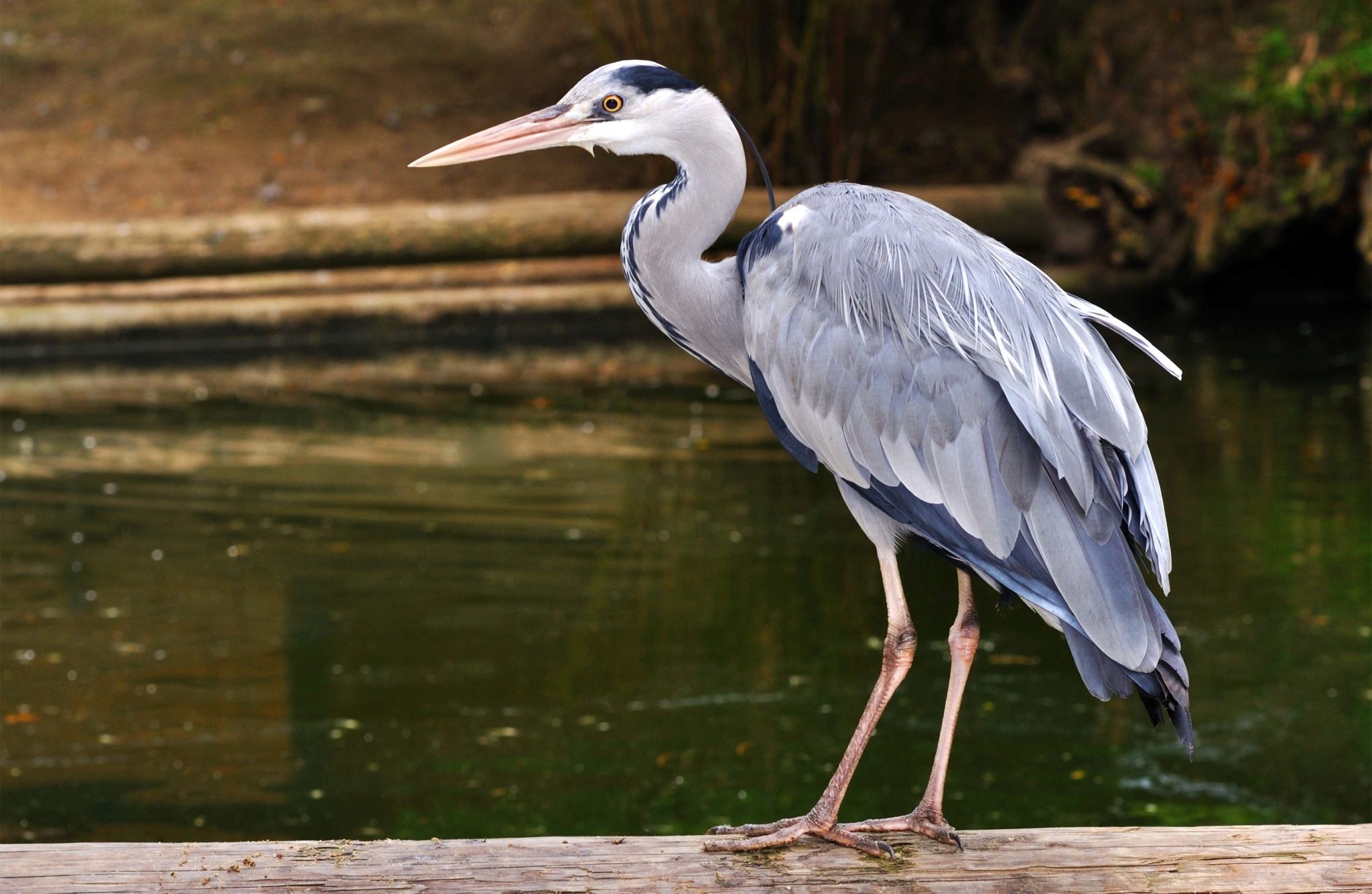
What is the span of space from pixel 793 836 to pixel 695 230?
1149mm

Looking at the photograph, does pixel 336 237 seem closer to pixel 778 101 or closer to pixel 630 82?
pixel 778 101

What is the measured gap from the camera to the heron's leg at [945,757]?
9.18 feet

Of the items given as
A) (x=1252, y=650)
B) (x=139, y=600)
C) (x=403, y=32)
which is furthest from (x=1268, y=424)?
(x=403, y=32)

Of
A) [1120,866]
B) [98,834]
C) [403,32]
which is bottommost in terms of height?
[98,834]

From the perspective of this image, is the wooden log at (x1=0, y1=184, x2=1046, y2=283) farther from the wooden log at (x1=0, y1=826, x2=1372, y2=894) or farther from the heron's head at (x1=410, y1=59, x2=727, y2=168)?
the wooden log at (x1=0, y1=826, x2=1372, y2=894)

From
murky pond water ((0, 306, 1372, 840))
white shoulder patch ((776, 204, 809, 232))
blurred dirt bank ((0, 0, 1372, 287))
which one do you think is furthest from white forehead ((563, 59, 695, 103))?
blurred dirt bank ((0, 0, 1372, 287))

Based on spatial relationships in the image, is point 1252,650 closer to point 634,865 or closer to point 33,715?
point 634,865

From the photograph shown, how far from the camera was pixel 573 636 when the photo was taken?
5.62m

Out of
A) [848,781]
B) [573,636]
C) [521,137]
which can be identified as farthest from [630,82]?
[573,636]

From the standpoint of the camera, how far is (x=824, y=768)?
461cm

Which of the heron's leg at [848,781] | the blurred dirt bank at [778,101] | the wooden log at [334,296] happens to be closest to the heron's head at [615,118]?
the heron's leg at [848,781]

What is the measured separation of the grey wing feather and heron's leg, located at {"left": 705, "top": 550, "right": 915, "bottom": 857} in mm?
226

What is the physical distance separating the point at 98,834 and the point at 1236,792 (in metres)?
3.05

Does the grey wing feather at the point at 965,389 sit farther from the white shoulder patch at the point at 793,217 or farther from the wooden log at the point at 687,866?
the wooden log at the point at 687,866
